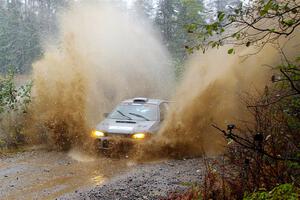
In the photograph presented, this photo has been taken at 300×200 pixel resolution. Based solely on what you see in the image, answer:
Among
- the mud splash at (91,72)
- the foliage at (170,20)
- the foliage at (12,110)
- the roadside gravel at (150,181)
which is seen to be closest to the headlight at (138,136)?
the roadside gravel at (150,181)

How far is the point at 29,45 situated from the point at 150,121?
1636 inches

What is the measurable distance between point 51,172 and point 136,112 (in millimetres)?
3712

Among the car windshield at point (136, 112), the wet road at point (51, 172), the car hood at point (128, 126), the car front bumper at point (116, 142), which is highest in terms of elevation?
the car windshield at point (136, 112)

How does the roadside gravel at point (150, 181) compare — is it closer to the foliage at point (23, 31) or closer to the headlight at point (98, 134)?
the headlight at point (98, 134)

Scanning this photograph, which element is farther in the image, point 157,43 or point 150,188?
point 157,43

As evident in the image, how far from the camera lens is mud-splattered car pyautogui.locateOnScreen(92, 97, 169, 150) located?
1033 cm

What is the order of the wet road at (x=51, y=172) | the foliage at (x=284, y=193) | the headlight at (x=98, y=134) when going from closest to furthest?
1. the foliage at (x=284, y=193)
2. the wet road at (x=51, y=172)
3. the headlight at (x=98, y=134)

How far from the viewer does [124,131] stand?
34.3ft

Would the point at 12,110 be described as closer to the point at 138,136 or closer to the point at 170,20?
the point at 138,136

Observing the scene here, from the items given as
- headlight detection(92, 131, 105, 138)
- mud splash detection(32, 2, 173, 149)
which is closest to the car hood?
headlight detection(92, 131, 105, 138)

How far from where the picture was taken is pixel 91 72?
17.6 m

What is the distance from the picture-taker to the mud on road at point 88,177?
703 cm

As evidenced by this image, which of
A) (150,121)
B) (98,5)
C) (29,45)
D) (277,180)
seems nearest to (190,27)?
(277,180)

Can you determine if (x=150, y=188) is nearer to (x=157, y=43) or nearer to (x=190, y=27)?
(x=190, y=27)
